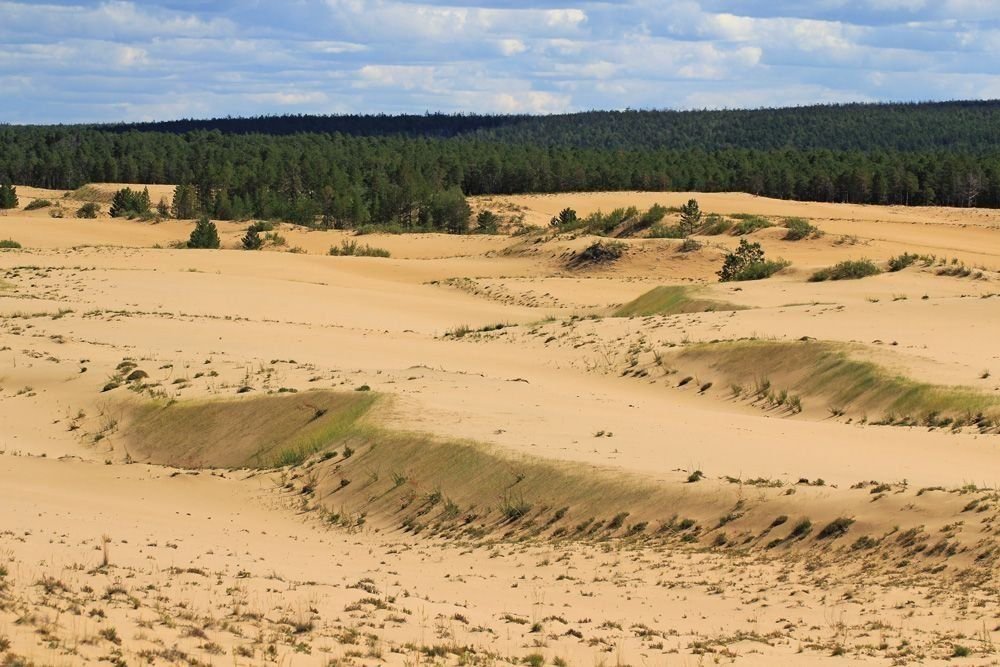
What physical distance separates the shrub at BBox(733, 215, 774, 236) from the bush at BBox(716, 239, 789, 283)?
11155 millimetres

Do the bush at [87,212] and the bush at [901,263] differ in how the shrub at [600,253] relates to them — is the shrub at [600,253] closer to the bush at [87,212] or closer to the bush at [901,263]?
the bush at [901,263]

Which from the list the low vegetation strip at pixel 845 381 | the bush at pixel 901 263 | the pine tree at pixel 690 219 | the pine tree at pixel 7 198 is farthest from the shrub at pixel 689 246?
the pine tree at pixel 7 198

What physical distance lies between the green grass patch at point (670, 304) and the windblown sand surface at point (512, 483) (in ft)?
0.73

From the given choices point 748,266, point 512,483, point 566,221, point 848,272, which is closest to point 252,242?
point 566,221

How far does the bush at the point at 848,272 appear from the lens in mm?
46375

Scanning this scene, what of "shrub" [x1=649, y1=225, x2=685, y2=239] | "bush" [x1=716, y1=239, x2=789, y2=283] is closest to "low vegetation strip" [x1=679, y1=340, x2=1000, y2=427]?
"bush" [x1=716, y1=239, x2=789, y2=283]

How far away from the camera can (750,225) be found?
2712 inches

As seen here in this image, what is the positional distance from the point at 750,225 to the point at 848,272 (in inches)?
886

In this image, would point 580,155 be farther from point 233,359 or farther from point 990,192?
point 233,359

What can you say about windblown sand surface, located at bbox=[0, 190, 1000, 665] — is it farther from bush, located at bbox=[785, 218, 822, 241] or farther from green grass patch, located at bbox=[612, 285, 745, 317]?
bush, located at bbox=[785, 218, 822, 241]

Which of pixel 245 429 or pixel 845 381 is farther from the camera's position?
pixel 845 381

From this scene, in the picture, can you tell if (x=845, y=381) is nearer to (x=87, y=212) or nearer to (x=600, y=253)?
(x=600, y=253)

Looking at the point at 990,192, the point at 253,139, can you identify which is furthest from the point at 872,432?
the point at 253,139

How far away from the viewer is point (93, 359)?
102 ft
